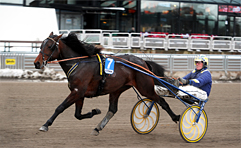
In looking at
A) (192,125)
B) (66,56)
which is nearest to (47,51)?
(66,56)

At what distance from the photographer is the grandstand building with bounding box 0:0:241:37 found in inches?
976

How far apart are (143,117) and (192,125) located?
3.12 feet

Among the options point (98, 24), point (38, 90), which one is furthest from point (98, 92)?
point (98, 24)

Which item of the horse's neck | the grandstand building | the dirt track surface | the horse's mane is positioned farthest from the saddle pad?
the grandstand building

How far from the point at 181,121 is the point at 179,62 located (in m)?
10.9

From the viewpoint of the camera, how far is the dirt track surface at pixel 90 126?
18.2 feet

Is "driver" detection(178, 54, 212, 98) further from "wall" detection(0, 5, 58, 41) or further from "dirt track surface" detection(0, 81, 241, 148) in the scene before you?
"wall" detection(0, 5, 58, 41)

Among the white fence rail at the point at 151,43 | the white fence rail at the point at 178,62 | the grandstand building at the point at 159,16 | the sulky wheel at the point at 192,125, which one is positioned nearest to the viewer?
the sulky wheel at the point at 192,125

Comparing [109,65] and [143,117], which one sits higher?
[109,65]

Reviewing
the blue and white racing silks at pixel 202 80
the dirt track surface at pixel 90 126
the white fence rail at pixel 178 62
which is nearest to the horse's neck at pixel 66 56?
the dirt track surface at pixel 90 126

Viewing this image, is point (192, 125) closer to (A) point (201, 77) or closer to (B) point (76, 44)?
(A) point (201, 77)

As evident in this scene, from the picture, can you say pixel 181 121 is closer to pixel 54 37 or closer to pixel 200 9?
pixel 54 37

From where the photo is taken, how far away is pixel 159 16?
2508 centimetres

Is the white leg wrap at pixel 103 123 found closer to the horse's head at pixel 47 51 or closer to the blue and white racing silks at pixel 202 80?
the horse's head at pixel 47 51
